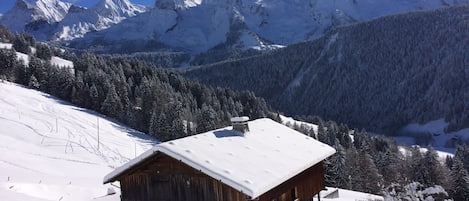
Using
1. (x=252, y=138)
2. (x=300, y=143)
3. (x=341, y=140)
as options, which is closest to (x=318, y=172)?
(x=300, y=143)

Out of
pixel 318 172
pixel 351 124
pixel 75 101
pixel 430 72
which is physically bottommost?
pixel 351 124

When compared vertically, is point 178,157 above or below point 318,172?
above

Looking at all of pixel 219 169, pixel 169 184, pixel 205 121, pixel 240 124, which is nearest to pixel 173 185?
pixel 169 184

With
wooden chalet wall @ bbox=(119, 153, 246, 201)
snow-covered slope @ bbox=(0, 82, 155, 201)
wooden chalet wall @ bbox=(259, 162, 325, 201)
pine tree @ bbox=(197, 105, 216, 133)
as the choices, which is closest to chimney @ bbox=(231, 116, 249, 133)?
wooden chalet wall @ bbox=(259, 162, 325, 201)

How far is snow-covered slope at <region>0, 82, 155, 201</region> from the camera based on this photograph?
27969 millimetres

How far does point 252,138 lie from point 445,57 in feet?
645

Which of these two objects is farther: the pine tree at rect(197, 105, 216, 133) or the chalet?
the pine tree at rect(197, 105, 216, 133)

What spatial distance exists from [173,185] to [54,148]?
96.6 feet

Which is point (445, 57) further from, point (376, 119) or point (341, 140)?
point (341, 140)

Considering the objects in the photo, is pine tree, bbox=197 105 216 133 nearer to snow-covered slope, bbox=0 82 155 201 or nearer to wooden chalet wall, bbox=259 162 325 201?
snow-covered slope, bbox=0 82 155 201

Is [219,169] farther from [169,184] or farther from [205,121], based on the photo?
[205,121]

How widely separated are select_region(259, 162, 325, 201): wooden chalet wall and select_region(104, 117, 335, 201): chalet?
38 mm

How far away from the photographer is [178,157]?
53.6 feet

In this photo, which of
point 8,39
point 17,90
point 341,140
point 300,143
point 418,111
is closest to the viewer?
point 300,143
